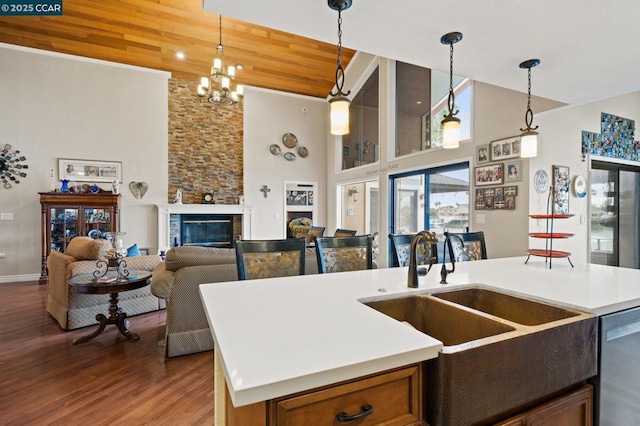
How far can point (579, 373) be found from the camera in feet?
3.60

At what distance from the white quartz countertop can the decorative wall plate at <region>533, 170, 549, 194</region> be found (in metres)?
1.70

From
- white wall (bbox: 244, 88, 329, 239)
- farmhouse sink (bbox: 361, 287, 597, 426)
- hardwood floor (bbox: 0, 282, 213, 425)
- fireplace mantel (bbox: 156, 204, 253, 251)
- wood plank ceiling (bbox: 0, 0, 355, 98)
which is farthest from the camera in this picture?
white wall (bbox: 244, 88, 329, 239)

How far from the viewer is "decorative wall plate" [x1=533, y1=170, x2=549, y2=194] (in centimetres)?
351

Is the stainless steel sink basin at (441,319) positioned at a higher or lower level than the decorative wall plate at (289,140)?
lower

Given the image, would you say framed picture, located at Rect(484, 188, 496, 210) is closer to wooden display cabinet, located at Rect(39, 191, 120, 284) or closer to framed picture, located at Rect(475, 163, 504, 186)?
framed picture, located at Rect(475, 163, 504, 186)

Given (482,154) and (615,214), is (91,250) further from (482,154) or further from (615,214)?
(615,214)

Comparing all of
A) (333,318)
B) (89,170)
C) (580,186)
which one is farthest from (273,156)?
(333,318)

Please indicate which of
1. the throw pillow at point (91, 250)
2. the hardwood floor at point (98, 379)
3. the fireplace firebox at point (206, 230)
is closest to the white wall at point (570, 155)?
the hardwood floor at point (98, 379)

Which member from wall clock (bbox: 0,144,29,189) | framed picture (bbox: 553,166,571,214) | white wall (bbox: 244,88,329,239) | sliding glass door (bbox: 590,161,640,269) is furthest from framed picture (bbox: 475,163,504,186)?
wall clock (bbox: 0,144,29,189)

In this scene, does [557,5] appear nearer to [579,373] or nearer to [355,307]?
[579,373]

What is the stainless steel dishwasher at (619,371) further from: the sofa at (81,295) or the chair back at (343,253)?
the sofa at (81,295)

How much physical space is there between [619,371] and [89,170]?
7.54m

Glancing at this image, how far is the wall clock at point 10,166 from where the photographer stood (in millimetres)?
5590

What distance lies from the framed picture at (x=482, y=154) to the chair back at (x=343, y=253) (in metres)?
2.45
